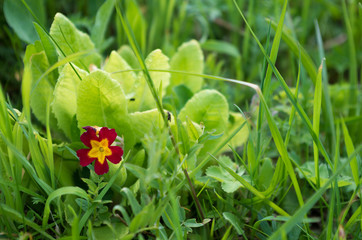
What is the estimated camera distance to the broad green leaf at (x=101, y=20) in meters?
1.67

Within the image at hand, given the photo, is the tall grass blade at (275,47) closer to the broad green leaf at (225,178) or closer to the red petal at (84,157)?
the broad green leaf at (225,178)

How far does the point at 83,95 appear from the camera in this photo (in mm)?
1228

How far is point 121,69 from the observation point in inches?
59.6

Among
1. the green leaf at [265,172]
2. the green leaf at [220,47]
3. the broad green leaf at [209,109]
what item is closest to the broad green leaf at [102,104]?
the broad green leaf at [209,109]

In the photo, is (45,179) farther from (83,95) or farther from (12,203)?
(83,95)

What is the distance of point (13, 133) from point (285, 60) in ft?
6.36

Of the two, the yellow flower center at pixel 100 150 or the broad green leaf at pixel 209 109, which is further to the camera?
the broad green leaf at pixel 209 109

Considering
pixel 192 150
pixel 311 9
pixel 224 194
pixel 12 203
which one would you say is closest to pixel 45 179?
pixel 12 203

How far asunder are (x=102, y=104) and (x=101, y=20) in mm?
584

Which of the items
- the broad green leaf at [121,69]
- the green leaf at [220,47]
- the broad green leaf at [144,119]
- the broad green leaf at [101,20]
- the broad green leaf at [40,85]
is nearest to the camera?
the broad green leaf at [144,119]

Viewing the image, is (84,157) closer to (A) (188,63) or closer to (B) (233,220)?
(B) (233,220)

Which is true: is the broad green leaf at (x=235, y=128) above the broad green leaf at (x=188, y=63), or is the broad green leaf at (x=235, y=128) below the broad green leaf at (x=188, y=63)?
below

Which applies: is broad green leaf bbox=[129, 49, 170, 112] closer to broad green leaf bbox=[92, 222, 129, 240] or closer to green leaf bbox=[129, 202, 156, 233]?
broad green leaf bbox=[92, 222, 129, 240]

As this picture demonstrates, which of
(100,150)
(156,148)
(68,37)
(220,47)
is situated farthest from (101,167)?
(220,47)
